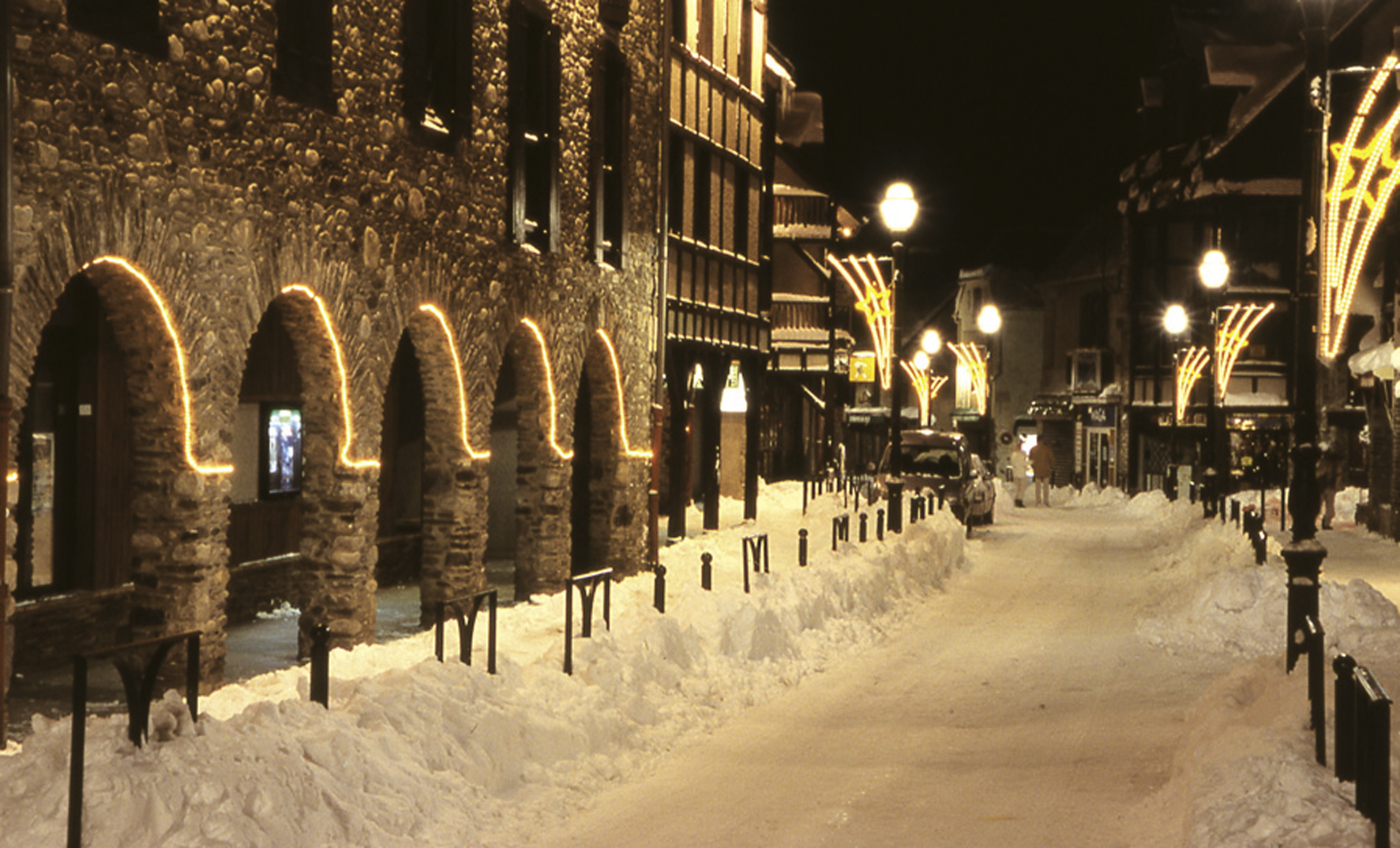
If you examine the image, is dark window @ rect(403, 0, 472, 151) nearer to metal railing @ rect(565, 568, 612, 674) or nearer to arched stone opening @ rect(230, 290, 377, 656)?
arched stone opening @ rect(230, 290, 377, 656)

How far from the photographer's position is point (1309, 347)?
13.2 m

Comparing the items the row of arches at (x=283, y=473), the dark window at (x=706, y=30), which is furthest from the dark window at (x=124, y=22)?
the dark window at (x=706, y=30)

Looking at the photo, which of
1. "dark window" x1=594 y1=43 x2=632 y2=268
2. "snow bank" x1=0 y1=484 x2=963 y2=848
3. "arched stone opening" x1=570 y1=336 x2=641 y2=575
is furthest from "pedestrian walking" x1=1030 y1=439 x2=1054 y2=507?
"snow bank" x1=0 y1=484 x2=963 y2=848

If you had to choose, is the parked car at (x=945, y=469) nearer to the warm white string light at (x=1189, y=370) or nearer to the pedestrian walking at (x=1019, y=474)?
the pedestrian walking at (x=1019, y=474)

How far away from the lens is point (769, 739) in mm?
10938

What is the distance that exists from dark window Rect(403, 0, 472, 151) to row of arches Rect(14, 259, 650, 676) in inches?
78.4

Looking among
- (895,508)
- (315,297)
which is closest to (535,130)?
(315,297)

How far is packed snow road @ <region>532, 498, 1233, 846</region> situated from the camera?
8422mm

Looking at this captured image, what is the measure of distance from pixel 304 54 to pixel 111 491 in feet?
17.0

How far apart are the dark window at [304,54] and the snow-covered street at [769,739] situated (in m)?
4.87

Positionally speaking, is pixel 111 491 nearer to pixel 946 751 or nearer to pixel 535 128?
pixel 535 128

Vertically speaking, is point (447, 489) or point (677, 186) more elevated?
point (677, 186)

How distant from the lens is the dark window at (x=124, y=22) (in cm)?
957

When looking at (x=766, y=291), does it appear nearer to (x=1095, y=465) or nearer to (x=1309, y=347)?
(x=1309, y=347)
